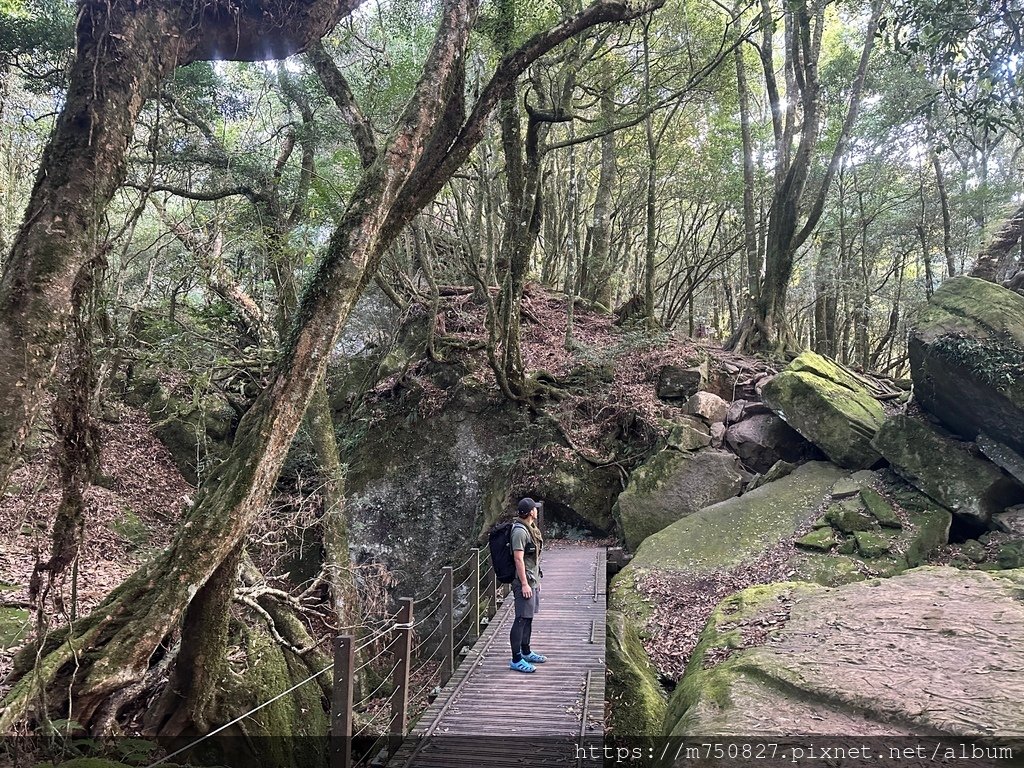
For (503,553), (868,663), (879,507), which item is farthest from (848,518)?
(503,553)

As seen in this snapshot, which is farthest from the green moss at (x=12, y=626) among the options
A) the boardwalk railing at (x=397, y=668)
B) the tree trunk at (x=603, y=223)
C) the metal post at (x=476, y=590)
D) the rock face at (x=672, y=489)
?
the tree trunk at (x=603, y=223)

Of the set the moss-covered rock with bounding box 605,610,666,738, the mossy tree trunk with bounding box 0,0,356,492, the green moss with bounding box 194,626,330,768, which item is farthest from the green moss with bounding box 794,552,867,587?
the mossy tree trunk with bounding box 0,0,356,492

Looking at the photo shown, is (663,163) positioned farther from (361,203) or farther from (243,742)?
(243,742)

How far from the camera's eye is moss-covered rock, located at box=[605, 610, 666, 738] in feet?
17.9

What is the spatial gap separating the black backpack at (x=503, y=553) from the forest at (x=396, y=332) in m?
1.68

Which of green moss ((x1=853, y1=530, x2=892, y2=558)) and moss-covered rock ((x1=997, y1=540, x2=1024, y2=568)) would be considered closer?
moss-covered rock ((x1=997, y1=540, x2=1024, y2=568))

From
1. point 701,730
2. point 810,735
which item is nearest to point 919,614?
point 810,735

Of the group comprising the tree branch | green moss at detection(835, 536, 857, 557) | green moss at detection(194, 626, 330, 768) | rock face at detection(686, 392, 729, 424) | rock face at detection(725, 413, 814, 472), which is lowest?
green moss at detection(194, 626, 330, 768)

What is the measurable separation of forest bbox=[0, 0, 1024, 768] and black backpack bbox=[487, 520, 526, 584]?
168cm

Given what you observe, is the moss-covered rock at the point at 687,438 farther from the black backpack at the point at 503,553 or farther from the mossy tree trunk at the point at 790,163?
the black backpack at the point at 503,553

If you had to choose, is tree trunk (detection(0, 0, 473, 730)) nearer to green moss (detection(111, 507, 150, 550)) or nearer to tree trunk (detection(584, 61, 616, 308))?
green moss (detection(111, 507, 150, 550))

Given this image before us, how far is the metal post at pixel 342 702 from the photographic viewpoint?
4090mm

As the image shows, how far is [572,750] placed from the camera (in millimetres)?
4516

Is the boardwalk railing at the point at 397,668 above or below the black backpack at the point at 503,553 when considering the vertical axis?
below
